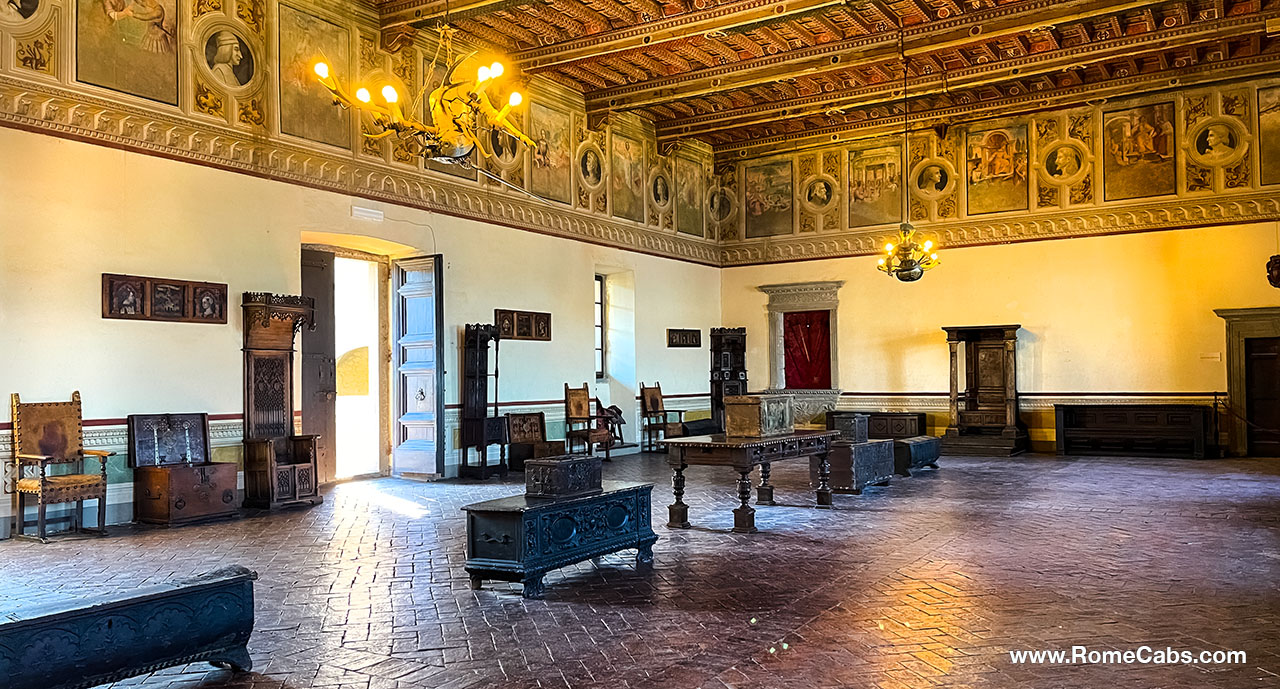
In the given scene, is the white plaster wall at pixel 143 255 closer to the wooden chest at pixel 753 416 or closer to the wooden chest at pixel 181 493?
the wooden chest at pixel 181 493

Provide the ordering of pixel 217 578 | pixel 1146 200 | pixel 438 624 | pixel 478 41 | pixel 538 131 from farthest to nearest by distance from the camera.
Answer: pixel 1146 200
pixel 538 131
pixel 478 41
pixel 438 624
pixel 217 578

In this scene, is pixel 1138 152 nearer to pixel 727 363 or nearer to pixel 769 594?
pixel 727 363

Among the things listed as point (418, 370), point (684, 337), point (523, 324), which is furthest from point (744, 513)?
point (684, 337)

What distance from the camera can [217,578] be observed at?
413 cm

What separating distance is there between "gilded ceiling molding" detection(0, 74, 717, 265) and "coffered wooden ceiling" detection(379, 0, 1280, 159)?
1.72 m

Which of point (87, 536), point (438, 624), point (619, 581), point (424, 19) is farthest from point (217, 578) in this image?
point (424, 19)

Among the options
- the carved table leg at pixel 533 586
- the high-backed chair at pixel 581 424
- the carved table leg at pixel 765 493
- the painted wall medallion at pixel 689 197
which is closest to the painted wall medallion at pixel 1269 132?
the painted wall medallion at pixel 689 197

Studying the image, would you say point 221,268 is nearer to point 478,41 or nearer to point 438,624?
point 478,41

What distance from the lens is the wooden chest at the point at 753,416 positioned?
26.7 ft

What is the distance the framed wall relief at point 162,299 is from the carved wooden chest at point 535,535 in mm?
4783

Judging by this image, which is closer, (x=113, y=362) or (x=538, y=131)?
(x=113, y=362)

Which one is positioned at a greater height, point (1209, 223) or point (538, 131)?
point (538, 131)

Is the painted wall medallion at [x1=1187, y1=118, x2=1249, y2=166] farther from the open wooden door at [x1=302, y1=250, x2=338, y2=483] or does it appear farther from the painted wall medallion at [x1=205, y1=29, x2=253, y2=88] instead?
the painted wall medallion at [x1=205, y1=29, x2=253, y2=88]

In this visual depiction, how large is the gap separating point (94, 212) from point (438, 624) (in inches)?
230
